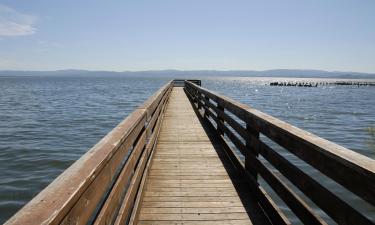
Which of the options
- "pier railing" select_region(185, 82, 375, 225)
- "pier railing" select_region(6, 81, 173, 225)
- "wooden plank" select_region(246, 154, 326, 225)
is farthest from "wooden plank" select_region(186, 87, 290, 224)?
"pier railing" select_region(6, 81, 173, 225)

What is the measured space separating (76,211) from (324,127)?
21.5 meters

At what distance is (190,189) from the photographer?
15.8 ft

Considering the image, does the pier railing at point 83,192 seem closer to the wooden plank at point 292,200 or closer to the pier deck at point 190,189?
the pier deck at point 190,189

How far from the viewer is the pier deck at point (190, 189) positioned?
3910 millimetres

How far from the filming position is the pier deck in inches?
154

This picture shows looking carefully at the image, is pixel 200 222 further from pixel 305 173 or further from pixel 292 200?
pixel 305 173

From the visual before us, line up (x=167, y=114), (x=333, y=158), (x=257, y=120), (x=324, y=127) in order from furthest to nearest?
(x=324, y=127) < (x=167, y=114) < (x=257, y=120) < (x=333, y=158)

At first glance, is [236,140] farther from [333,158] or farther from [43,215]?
[43,215]

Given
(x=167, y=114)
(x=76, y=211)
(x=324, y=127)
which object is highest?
Answer: (x=76, y=211)

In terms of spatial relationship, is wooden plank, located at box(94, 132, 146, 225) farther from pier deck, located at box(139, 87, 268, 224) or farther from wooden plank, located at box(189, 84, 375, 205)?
wooden plank, located at box(189, 84, 375, 205)

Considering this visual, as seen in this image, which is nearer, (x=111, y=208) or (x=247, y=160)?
(x=111, y=208)

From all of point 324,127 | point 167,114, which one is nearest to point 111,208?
point 167,114

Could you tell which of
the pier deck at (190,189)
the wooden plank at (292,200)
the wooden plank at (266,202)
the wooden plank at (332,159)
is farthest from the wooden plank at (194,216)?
the wooden plank at (332,159)

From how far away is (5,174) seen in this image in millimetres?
10094
